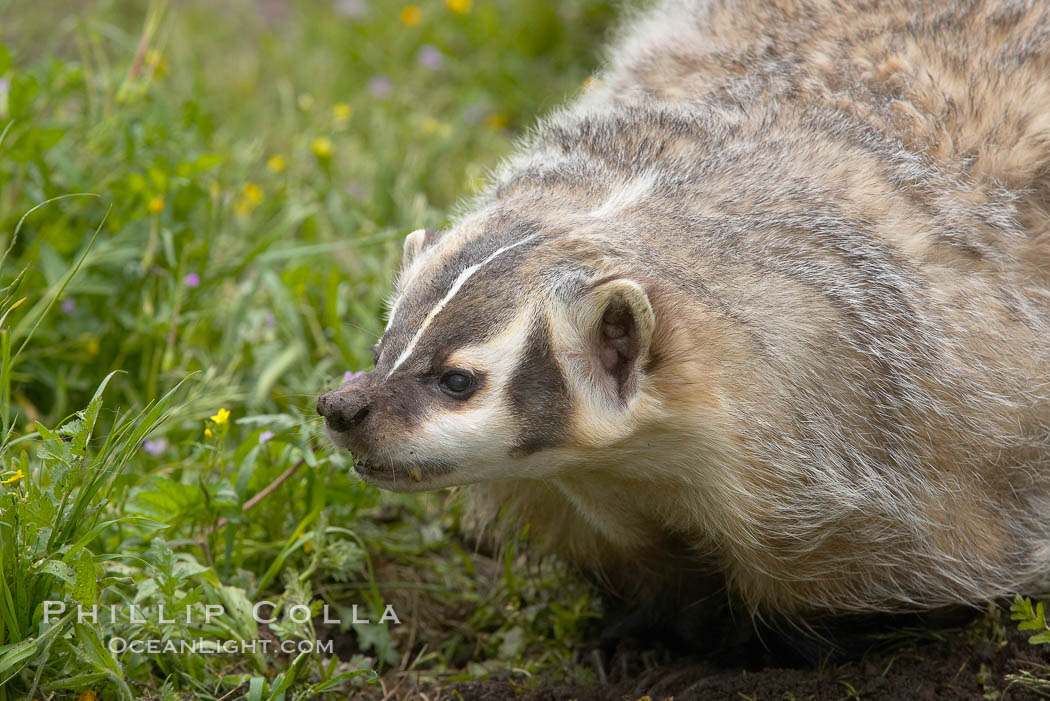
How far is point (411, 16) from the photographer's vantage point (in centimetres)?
682

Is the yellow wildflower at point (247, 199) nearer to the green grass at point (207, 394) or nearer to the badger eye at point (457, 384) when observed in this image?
the green grass at point (207, 394)

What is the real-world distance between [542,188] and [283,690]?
1.40 metres

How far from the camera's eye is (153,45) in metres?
6.25

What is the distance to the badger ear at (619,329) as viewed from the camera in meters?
2.61

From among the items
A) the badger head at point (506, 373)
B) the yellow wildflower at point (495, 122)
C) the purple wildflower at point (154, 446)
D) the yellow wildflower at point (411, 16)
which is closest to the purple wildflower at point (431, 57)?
the yellow wildflower at point (411, 16)

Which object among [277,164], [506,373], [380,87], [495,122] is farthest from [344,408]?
[380,87]

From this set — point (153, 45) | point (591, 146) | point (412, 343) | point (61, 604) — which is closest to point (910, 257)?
point (591, 146)

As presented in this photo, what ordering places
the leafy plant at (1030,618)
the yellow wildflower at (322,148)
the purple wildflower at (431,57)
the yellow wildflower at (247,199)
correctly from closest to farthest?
1. the leafy plant at (1030,618)
2. the yellow wildflower at (247,199)
3. the yellow wildflower at (322,148)
4. the purple wildflower at (431,57)

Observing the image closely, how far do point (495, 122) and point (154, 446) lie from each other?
315cm

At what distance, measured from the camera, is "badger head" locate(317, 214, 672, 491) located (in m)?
2.63

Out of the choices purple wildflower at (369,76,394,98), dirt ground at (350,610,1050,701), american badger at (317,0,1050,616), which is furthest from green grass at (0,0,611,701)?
american badger at (317,0,1050,616)

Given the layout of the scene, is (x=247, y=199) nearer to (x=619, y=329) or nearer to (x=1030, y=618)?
(x=619, y=329)

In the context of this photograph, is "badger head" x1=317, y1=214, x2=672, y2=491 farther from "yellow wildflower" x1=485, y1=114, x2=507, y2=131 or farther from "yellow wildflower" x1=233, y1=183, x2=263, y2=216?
"yellow wildflower" x1=485, y1=114, x2=507, y2=131

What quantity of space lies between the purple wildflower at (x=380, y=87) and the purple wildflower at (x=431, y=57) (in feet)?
0.75
